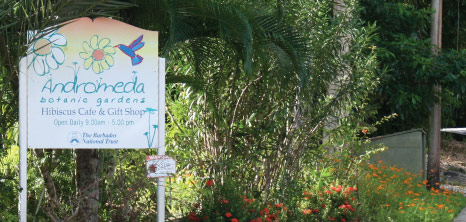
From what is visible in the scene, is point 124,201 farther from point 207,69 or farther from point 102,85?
point 207,69

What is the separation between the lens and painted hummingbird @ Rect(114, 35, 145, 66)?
5.65m

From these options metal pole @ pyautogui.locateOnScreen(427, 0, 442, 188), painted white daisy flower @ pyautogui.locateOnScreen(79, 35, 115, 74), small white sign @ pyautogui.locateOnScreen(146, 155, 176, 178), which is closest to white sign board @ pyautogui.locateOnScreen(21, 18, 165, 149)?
painted white daisy flower @ pyautogui.locateOnScreen(79, 35, 115, 74)

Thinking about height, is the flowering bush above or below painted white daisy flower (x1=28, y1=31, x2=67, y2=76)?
below

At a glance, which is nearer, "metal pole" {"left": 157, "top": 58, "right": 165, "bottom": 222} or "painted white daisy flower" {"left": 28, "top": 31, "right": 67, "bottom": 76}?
"painted white daisy flower" {"left": 28, "top": 31, "right": 67, "bottom": 76}

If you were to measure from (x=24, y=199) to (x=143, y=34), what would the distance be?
1.56m

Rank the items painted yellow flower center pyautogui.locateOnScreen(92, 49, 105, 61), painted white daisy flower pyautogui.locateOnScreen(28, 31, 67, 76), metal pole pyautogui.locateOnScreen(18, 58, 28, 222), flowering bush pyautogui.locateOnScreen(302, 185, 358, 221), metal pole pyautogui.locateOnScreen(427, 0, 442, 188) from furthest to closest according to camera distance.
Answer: metal pole pyautogui.locateOnScreen(427, 0, 442, 188)
flowering bush pyautogui.locateOnScreen(302, 185, 358, 221)
painted yellow flower center pyautogui.locateOnScreen(92, 49, 105, 61)
painted white daisy flower pyautogui.locateOnScreen(28, 31, 67, 76)
metal pole pyautogui.locateOnScreen(18, 58, 28, 222)

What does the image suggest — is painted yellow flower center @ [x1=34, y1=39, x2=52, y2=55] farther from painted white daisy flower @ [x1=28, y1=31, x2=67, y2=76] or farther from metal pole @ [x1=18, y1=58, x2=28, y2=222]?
metal pole @ [x1=18, y1=58, x2=28, y2=222]

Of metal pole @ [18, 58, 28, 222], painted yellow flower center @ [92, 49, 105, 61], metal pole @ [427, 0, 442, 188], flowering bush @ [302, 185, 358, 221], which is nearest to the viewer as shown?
metal pole @ [18, 58, 28, 222]

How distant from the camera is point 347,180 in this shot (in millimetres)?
9570

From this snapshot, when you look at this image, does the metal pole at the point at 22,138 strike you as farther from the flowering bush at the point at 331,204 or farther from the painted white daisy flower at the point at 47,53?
the flowering bush at the point at 331,204

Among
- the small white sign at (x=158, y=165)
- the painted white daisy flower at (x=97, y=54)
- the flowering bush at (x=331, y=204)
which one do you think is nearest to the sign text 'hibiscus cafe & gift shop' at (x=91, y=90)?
the painted white daisy flower at (x=97, y=54)

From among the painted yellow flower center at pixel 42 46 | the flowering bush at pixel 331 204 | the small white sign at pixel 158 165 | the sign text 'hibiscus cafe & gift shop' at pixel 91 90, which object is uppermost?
the painted yellow flower center at pixel 42 46

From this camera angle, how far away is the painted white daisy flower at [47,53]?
18.0 ft

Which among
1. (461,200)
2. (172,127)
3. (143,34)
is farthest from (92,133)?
(461,200)
